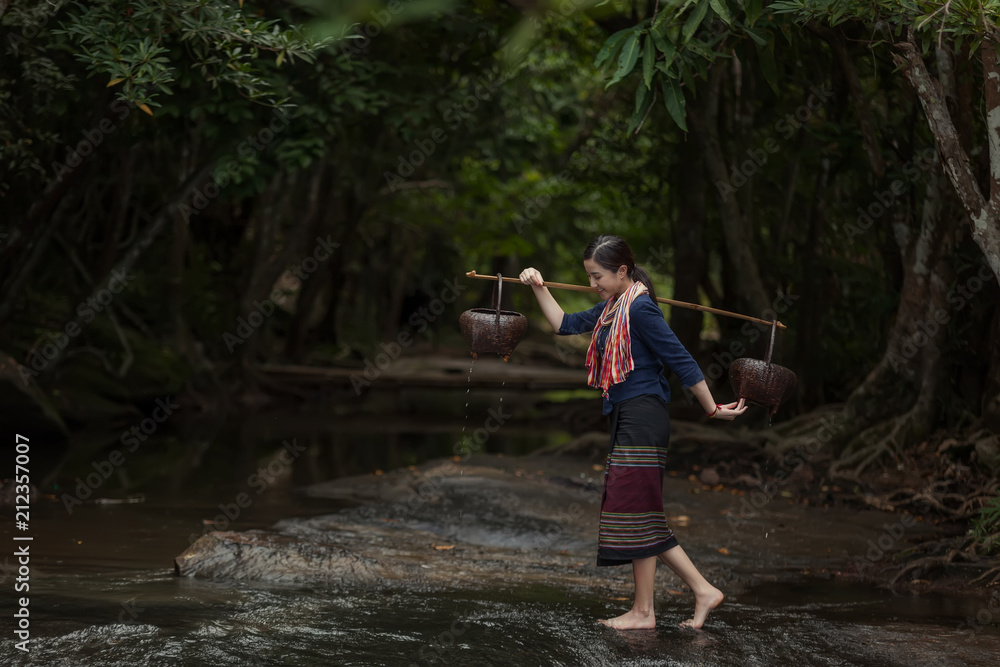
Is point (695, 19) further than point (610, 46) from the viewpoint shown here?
No

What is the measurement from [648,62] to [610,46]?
28 cm

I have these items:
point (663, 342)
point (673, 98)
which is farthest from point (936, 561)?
point (673, 98)

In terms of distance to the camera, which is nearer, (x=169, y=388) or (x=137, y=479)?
(x=137, y=479)

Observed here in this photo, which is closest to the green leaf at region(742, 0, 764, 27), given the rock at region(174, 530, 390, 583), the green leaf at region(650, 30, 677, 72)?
the green leaf at region(650, 30, 677, 72)

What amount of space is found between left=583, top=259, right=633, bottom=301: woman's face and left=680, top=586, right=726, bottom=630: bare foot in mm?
1355

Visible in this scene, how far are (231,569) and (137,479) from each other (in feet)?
15.1

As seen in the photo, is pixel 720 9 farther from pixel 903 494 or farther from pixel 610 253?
pixel 903 494

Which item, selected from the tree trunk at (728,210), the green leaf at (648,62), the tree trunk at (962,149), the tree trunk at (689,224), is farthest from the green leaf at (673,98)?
the tree trunk at (689,224)

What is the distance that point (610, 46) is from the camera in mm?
5570

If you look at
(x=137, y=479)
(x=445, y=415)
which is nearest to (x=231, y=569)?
(x=137, y=479)

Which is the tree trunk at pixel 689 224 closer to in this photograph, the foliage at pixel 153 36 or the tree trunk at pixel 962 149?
the tree trunk at pixel 962 149

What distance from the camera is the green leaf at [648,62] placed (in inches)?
211

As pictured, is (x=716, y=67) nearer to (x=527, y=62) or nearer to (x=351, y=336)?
(x=527, y=62)

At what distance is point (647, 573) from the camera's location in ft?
14.4
